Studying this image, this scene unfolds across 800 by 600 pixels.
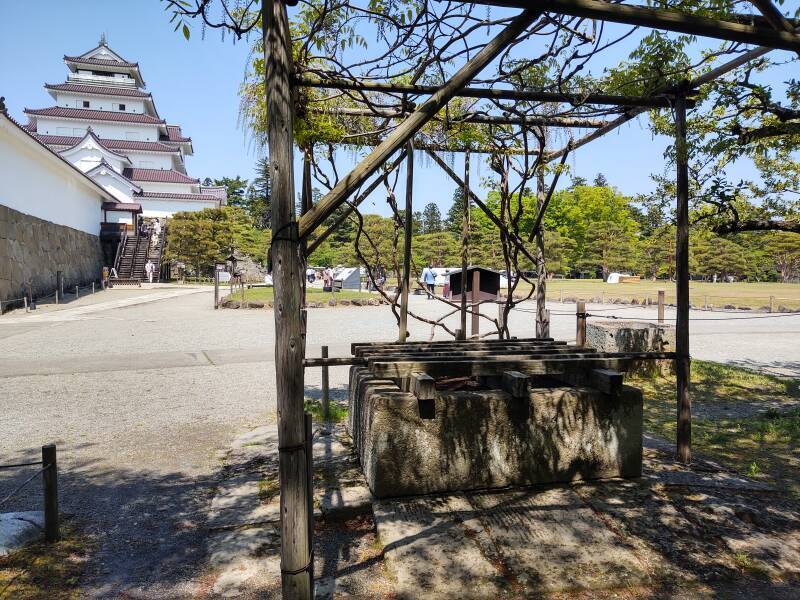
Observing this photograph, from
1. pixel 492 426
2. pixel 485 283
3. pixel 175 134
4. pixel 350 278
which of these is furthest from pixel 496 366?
pixel 175 134

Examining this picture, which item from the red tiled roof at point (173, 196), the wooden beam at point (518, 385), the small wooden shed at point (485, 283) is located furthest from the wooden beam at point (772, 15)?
the red tiled roof at point (173, 196)

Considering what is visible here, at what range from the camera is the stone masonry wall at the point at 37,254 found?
1853 cm

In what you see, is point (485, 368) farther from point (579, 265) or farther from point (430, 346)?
point (579, 265)

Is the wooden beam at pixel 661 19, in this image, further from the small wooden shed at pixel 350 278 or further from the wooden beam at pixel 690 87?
the small wooden shed at pixel 350 278

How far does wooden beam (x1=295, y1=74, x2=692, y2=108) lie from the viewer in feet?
11.3

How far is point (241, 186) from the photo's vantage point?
6462cm

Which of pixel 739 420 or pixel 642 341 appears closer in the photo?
pixel 739 420

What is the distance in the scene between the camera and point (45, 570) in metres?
3.04

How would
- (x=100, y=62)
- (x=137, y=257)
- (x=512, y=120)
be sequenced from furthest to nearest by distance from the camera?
(x=100, y=62) → (x=137, y=257) → (x=512, y=120)

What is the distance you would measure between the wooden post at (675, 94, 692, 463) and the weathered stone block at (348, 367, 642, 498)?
0.56 metres

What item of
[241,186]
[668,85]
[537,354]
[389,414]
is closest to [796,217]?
[668,85]

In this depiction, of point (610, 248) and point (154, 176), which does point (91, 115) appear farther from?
point (610, 248)

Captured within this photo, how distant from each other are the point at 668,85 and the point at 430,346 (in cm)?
297

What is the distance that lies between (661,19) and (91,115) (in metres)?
53.4
